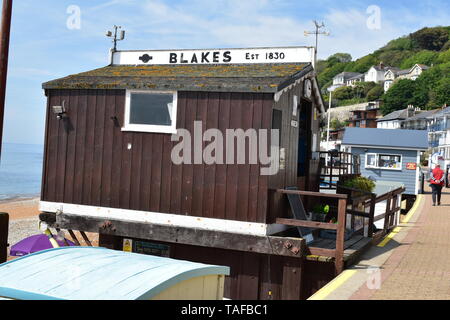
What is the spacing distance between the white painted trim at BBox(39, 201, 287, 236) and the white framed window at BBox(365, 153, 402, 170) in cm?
2133

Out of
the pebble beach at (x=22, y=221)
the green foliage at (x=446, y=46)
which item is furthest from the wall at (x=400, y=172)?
the green foliage at (x=446, y=46)

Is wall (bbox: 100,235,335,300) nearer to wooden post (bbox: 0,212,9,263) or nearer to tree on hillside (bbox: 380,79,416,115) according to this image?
wooden post (bbox: 0,212,9,263)

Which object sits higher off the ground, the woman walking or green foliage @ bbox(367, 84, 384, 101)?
green foliage @ bbox(367, 84, 384, 101)

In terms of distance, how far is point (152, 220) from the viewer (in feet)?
32.6

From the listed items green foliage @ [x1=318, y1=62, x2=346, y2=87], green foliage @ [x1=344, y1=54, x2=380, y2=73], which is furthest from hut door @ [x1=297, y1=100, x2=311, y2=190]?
green foliage @ [x1=318, y1=62, x2=346, y2=87]

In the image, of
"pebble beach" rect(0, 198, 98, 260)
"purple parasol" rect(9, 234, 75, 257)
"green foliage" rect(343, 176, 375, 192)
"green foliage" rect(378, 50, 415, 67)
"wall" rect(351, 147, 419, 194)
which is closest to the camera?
"green foliage" rect(343, 176, 375, 192)

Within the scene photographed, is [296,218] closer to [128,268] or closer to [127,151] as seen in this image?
[127,151]

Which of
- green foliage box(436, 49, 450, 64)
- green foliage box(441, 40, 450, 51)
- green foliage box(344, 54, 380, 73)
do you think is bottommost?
green foliage box(436, 49, 450, 64)

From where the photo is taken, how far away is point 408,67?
161 m

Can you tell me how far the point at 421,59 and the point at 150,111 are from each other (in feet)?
520

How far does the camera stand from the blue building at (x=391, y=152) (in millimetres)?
28734

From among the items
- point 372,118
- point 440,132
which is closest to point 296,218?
point 440,132

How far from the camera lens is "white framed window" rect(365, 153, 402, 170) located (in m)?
29.4

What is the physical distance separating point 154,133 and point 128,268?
5.57m
